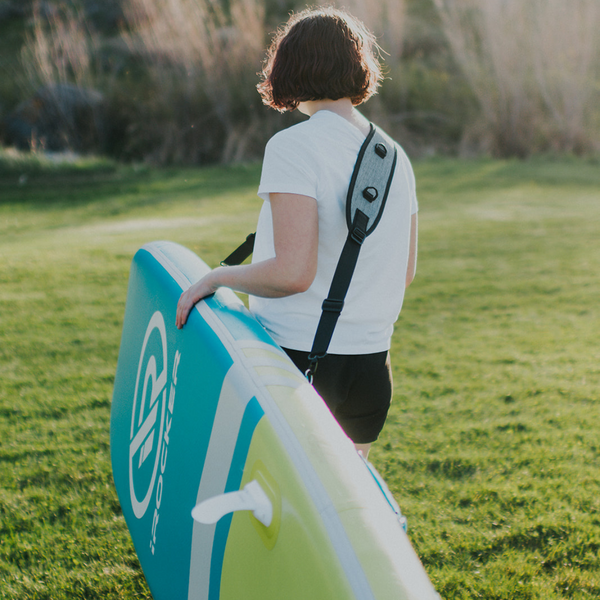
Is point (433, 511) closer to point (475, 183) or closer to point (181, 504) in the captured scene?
point (181, 504)

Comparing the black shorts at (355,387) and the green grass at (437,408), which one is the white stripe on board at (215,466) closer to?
the black shorts at (355,387)

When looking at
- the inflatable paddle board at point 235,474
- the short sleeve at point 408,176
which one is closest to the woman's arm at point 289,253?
the inflatable paddle board at point 235,474

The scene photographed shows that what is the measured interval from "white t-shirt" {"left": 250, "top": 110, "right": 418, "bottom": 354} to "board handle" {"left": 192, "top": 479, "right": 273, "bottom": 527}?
556 millimetres

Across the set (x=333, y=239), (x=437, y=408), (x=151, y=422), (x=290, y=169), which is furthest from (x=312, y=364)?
(x=437, y=408)

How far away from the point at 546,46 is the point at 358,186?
15066 millimetres

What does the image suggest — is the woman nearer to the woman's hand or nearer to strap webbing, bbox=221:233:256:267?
the woman's hand

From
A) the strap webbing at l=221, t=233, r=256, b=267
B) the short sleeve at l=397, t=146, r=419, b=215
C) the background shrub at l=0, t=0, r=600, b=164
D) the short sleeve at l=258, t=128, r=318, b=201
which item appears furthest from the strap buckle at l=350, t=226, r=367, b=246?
the background shrub at l=0, t=0, r=600, b=164

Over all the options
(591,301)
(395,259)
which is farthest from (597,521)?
(591,301)

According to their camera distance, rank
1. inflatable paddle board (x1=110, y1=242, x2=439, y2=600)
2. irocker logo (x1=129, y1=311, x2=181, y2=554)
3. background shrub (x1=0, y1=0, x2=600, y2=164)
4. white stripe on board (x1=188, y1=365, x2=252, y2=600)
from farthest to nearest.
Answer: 1. background shrub (x1=0, y1=0, x2=600, y2=164)
2. irocker logo (x1=129, y1=311, x2=181, y2=554)
3. white stripe on board (x1=188, y1=365, x2=252, y2=600)
4. inflatable paddle board (x1=110, y1=242, x2=439, y2=600)

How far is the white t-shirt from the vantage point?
1435 millimetres

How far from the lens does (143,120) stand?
49.2 feet

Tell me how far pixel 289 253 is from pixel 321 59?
496mm

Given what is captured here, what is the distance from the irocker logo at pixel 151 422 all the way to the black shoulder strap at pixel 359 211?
489 millimetres

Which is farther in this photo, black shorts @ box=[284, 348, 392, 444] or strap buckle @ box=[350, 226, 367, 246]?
black shorts @ box=[284, 348, 392, 444]
